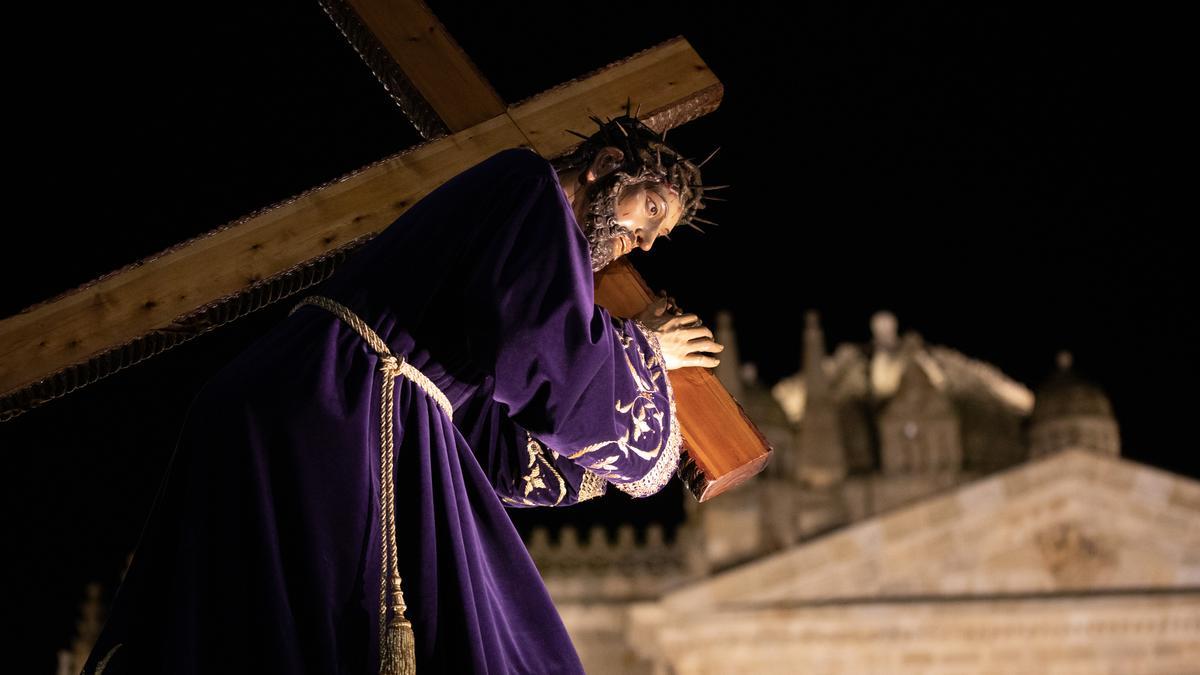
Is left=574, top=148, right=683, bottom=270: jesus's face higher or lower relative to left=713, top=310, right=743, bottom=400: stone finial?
lower

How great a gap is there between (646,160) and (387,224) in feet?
1.38

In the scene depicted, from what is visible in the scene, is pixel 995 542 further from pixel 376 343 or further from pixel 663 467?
pixel 376 343

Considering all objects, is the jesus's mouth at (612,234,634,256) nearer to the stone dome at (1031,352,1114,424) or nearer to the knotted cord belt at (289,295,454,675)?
the knotted cord belt at (289,295,454,675)

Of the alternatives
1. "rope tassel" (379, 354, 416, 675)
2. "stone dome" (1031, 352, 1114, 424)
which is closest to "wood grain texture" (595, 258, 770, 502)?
"rope tassel" (379, 354, 416, 675)

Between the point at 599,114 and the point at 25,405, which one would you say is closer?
the point at 25,405

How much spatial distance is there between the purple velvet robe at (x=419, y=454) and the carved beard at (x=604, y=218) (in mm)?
129

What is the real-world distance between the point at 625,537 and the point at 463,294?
65.9 feet

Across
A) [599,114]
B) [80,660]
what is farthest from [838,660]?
[599,114]

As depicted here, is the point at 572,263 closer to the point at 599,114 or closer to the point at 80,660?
the point at 599,114

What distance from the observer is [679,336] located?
282cm

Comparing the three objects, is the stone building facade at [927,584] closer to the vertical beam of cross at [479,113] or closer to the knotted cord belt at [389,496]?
the vertical beam of cross at [479,113]

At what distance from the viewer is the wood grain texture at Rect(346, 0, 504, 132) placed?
118 inches

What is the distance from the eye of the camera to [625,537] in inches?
883

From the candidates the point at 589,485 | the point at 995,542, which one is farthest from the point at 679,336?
the point at 995,542
